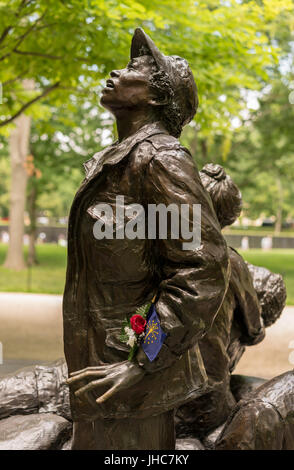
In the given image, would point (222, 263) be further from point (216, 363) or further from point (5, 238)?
point (5, 238)

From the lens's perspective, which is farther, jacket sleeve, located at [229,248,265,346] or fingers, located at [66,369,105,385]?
jacket sleeve, located at [229,248,265,346]

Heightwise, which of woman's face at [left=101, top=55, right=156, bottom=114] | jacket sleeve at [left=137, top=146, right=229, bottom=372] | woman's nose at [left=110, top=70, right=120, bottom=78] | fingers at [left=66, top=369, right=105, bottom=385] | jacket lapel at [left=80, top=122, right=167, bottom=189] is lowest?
fingers at [left=66, top=369, right=105, bottom=385]

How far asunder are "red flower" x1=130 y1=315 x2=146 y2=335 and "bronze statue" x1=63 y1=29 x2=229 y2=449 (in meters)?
0.08

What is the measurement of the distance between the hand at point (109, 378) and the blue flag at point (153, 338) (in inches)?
2.8

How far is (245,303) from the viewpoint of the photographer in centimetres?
287

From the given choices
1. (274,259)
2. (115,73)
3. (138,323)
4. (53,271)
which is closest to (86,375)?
(138,323)

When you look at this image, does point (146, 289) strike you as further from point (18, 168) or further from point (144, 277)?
point (18, 168)

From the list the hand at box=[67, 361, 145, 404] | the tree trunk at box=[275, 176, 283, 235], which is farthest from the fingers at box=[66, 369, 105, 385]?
the tree trunk at box=[275, 176, 283, 235]

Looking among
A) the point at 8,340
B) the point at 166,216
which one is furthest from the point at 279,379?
the point at 8,340

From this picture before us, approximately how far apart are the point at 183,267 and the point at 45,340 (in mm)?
5799

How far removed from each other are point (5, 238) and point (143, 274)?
22082mm

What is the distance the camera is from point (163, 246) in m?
1.95

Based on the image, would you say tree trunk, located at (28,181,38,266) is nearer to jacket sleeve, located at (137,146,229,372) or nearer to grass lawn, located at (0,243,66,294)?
grass lawn, located at (0,243,66,294)

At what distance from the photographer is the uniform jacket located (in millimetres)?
1873
